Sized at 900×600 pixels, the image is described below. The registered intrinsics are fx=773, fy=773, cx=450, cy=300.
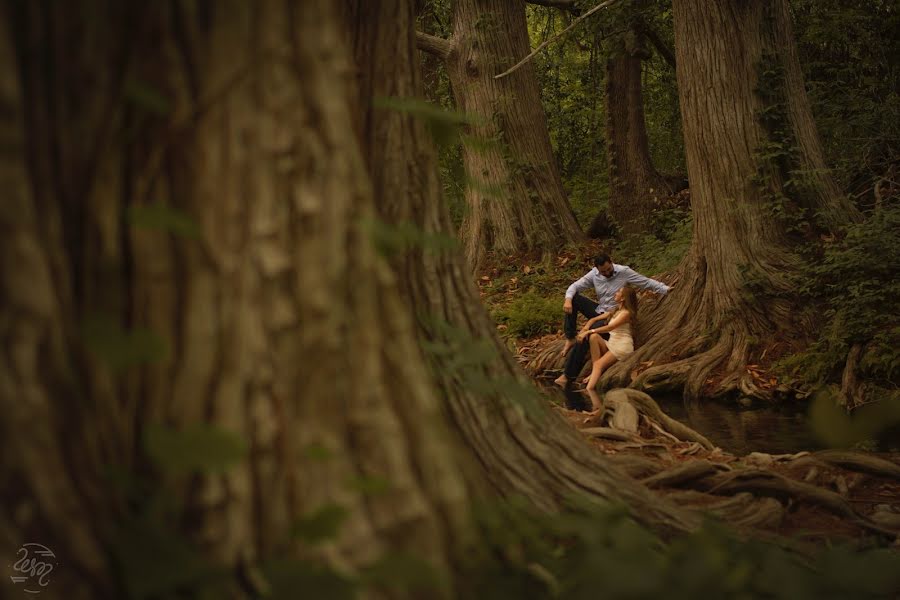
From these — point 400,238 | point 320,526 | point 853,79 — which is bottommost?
point 320,526

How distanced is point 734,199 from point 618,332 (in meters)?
2.14

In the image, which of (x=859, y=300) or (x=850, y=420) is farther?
(x=859, y=300)

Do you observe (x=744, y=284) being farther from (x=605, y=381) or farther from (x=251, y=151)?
(x=251, y=151)

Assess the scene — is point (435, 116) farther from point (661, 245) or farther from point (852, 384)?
point (661, 245)

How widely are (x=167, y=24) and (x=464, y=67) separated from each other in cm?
1253

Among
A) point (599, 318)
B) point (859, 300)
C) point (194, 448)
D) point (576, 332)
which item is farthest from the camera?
point (576, 332)

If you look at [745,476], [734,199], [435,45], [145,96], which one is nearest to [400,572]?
[145,96]

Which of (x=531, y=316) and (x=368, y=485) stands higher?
(x=368, y=485)

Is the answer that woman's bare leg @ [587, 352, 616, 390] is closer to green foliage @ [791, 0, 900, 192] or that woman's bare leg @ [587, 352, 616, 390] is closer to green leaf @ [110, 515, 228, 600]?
green foliage @ [791, 0, 900, 192]

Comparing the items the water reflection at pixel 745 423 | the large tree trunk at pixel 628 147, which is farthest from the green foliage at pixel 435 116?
the large tree trunk at pixel 628 147

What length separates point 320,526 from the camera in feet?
5.92

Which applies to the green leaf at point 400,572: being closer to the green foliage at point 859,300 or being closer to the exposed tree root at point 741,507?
the exposed tree root at point 741,507

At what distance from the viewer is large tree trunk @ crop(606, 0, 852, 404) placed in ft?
29.6

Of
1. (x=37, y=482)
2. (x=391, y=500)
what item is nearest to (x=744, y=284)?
(x=391, y=500)
